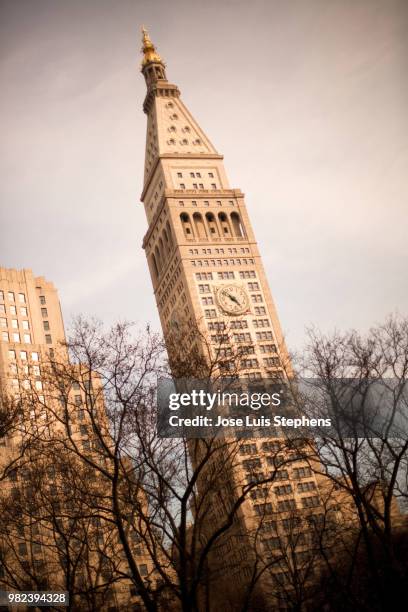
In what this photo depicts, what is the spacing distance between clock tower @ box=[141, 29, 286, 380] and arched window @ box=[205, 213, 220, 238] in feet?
0.59

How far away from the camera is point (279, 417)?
28.5 metres

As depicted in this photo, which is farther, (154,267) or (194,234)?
(154,267)

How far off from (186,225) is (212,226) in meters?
4.83

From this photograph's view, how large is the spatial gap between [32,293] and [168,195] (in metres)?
32.0

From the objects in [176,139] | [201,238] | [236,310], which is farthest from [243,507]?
[176,139]

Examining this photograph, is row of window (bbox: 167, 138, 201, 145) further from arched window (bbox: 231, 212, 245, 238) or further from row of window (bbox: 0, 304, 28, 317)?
row of window (bbox: 0, 304, 28, 317)

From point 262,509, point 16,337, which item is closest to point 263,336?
point 262,509

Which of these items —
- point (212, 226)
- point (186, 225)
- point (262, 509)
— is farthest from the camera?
point (212, 226)

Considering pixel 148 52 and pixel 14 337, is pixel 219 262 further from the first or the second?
pixel 148 52

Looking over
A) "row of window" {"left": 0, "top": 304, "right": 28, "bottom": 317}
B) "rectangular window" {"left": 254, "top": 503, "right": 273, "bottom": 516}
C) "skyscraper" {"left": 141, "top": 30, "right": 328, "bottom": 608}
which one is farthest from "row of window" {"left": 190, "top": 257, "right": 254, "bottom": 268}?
"rectangular window" {"left": 254, "top": 503, "right": 273, "bottom": 516}

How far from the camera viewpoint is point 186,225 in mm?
103250

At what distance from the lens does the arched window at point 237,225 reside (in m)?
104

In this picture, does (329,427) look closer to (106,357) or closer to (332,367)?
(332,367)

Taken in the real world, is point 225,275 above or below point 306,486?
above
